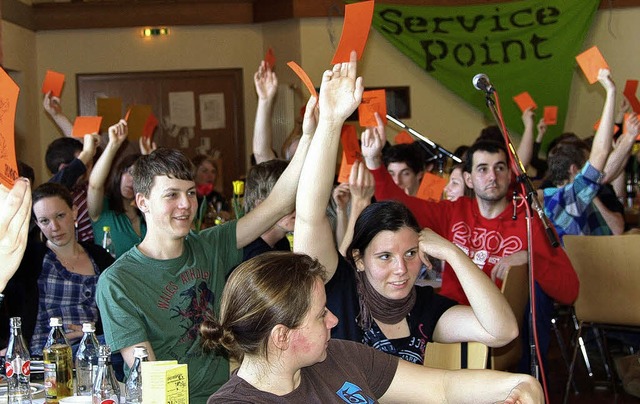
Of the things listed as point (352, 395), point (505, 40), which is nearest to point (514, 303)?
point (352, 395)

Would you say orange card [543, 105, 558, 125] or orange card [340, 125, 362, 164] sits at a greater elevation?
orange card [543, 105, 558, 125]

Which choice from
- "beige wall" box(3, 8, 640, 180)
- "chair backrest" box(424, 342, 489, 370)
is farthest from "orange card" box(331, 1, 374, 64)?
"beige wall" box(3, 8, 640, 180)

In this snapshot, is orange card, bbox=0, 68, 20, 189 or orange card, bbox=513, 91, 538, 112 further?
orange card, bbox=513, 91, 538, 112

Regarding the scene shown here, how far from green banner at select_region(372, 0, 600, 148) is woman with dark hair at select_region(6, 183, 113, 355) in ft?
21.4

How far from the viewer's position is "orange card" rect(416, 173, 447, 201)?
18.1ft

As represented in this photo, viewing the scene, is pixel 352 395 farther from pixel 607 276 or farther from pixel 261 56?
pixel 261 56

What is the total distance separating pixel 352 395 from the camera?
2.55 m

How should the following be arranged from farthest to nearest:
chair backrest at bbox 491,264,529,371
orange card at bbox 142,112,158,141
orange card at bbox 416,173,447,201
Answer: orange card at bbox 142,112,158,141 < orange card at bbox 416,173,447,201 < chair backrest at bbox 491,264,529,371

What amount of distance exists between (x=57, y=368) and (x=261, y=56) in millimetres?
8429

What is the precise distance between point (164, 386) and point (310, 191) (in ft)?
3.01

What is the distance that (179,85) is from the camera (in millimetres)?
11273

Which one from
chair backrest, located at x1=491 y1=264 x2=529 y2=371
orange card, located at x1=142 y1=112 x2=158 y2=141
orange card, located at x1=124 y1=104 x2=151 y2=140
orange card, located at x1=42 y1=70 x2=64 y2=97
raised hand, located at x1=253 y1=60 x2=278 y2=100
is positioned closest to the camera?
chair backrest, located at x1=491 y1=264 x2=529 y2=371

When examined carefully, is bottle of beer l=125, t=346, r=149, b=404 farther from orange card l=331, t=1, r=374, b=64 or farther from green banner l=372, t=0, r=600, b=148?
green banner l=372, t=0, r=600, b=148

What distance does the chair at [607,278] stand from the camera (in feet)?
→ 17.4
